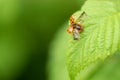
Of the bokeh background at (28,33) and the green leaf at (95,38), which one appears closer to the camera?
the green leaf at (95,38)

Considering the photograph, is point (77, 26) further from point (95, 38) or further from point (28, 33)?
point (28, 33)

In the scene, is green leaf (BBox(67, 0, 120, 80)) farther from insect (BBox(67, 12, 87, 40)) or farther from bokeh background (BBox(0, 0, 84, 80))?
bokeh background (BBox(0, 0, 84, 80))

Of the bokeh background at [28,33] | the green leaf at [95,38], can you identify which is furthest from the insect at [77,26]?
the bokeh background at [28,33]

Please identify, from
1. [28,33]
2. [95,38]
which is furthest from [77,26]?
[28,33]

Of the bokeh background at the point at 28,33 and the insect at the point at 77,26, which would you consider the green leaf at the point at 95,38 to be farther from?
the bokeh background at the point at 28,33

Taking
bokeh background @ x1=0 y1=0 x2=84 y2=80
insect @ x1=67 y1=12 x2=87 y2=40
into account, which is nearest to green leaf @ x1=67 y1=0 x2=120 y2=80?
insect @ x1=67 y1=12 x2=87 y2=40

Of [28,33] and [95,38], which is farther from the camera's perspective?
[28,33]

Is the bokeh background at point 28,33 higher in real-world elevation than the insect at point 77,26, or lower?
lower
